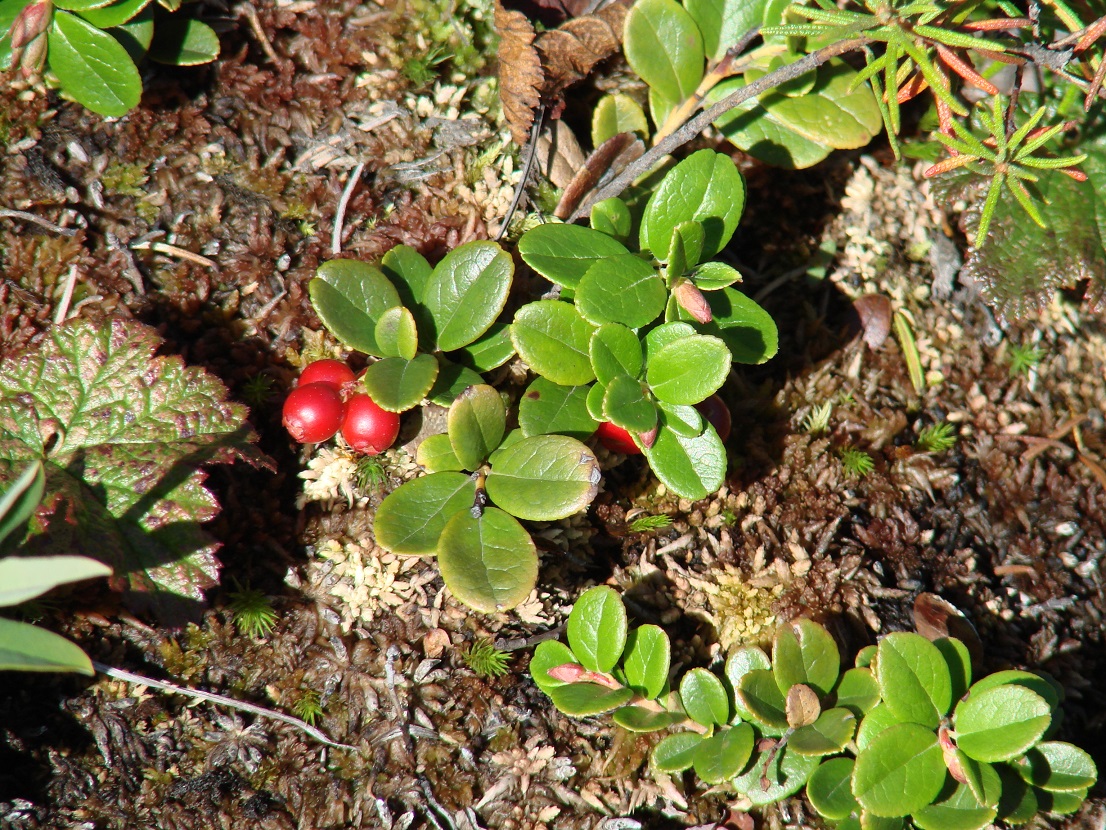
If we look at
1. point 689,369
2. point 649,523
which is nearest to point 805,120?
point 689,369

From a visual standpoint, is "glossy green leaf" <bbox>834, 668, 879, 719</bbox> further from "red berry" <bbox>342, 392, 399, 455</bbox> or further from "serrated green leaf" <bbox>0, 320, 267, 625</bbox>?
"serrated green leaf" <bbox>0, 320, 267, 625</bbox>

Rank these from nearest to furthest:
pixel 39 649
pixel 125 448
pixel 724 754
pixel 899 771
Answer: pixel 39 649
pixel 899 771
pixel 724 754
pixel 125 448

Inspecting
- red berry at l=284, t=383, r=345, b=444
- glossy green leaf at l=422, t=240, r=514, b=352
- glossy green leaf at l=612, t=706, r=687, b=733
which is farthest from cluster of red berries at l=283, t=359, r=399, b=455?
glossy green leaf at l=612, t=706, r=687, b=733

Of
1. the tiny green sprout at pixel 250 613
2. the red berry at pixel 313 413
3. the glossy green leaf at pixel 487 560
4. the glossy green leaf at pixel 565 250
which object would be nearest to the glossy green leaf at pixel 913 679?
the glossy green leaf at pixel 487 560

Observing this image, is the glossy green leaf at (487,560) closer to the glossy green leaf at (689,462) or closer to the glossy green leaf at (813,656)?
the glossy green leaf at (689,462)

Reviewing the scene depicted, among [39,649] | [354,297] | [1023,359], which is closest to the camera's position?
[39,649]

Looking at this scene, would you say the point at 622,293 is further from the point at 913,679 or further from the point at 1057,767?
the point at 1057,767

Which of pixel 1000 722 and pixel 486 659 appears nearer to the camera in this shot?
pixel 1000 722

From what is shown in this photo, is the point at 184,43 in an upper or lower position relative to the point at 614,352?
upper
